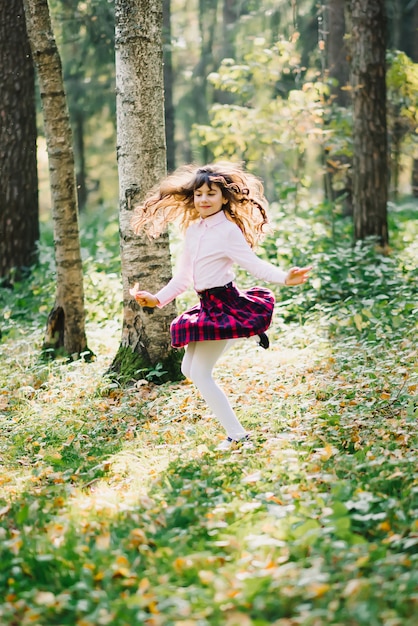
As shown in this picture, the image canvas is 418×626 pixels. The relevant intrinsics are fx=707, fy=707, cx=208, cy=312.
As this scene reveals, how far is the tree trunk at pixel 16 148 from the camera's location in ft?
34.9

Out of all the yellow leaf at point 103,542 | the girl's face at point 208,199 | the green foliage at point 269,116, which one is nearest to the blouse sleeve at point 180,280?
the girl's face at point 208,199

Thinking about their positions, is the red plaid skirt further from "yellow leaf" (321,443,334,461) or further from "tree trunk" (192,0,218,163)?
"tree trunk" (192,0,218,163)

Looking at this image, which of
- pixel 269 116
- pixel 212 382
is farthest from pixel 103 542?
pixel 269 116

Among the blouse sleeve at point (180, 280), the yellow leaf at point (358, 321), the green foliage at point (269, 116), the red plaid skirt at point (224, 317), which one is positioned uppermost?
the green foliage at point (269, 116)

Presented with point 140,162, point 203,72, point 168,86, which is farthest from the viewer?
point 203,72

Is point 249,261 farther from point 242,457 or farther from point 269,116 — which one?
point 269,116

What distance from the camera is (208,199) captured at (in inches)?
200

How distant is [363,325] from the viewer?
24.6ft

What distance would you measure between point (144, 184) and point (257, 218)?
1.49 metres

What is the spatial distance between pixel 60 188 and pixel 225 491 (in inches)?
177

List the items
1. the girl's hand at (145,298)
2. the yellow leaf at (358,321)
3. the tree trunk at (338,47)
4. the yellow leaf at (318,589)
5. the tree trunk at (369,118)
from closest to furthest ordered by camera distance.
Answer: the yellow leaf at (318,589), the girl's hand at (145,298), the yellow leaf at (358,321), the tree trunk at (369,118), the tree trunk at (338,47)

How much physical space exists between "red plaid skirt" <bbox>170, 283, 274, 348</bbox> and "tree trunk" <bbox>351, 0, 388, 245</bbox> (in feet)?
19.2

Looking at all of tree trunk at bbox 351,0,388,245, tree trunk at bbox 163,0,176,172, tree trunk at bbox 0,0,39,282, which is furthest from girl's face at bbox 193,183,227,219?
tree trunk at bbox 163,0,176,172

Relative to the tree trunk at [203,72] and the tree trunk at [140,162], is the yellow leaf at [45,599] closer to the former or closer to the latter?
the tree trunk at [140,162]
